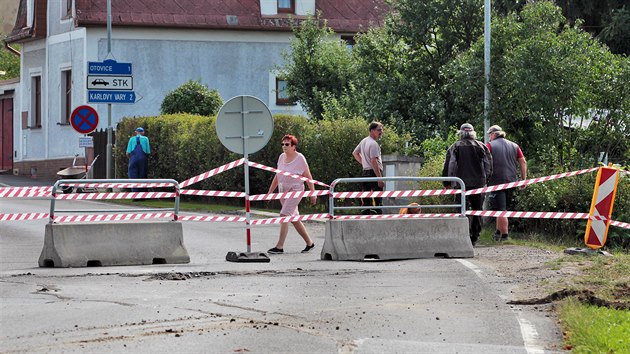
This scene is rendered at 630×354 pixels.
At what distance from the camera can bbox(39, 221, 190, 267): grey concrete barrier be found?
15.5m

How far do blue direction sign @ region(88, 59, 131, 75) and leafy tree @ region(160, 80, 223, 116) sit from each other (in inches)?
400

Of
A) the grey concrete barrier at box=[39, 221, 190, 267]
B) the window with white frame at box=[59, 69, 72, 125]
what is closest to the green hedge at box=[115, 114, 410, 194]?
the grey concrete barrier at box=[39, 221, 190, 267]

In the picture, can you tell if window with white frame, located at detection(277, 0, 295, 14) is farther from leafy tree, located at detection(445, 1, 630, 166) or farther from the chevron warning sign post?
the chevron warning sign post

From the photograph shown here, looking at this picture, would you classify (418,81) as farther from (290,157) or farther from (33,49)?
(33,49)

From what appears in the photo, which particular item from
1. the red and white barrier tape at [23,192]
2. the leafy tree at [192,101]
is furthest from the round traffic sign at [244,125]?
the leafy tree at [192,101]

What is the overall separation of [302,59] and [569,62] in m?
17.8

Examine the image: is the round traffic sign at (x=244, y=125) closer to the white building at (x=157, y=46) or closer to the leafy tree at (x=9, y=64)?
the white building at (x=157, y=46)

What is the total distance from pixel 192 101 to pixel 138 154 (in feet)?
27.0

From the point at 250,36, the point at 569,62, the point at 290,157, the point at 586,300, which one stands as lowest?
the point at 586,300

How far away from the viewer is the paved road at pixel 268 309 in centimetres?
922

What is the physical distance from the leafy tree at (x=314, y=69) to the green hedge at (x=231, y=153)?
5.75 meters

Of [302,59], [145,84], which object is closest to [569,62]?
[302,59]

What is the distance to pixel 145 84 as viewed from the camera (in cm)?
4678

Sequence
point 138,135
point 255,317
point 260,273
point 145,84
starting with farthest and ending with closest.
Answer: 1. point 145,84
2. point 138,135
3. point 260,273
4. point 255,317
